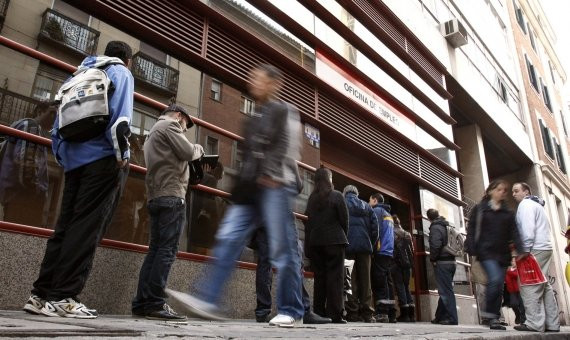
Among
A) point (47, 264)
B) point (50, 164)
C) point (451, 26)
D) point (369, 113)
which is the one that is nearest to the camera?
point (47, 264)

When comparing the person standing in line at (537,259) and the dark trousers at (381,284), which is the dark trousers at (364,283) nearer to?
the dark trousers at (381,284)

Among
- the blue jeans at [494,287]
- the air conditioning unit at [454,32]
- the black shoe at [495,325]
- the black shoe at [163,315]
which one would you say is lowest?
the black shoe at [495,325]

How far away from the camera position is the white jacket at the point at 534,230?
16.7 ft

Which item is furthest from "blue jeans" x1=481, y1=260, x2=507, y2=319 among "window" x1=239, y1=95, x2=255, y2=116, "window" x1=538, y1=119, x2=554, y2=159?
"window" x1=538, y1=119, x2=554, y2=159

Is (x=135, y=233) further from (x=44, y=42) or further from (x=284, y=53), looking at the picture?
(x=284, y=53)

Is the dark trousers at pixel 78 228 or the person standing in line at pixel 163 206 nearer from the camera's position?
the dark trousers at pixel 78 228

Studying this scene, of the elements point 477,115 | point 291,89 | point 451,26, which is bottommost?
point 291,89

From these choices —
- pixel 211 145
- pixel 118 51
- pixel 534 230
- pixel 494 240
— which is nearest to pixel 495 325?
pixel 494 240

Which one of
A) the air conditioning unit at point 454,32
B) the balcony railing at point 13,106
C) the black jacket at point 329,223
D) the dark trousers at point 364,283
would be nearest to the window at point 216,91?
the black jacket at point 329,223

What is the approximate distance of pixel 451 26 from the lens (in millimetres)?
12977

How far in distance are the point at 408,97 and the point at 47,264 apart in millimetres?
9383

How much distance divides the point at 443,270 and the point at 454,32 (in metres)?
8.68

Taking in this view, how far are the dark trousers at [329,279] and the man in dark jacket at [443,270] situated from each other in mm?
2273

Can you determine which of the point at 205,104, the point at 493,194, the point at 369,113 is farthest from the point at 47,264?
the point at 369,113
